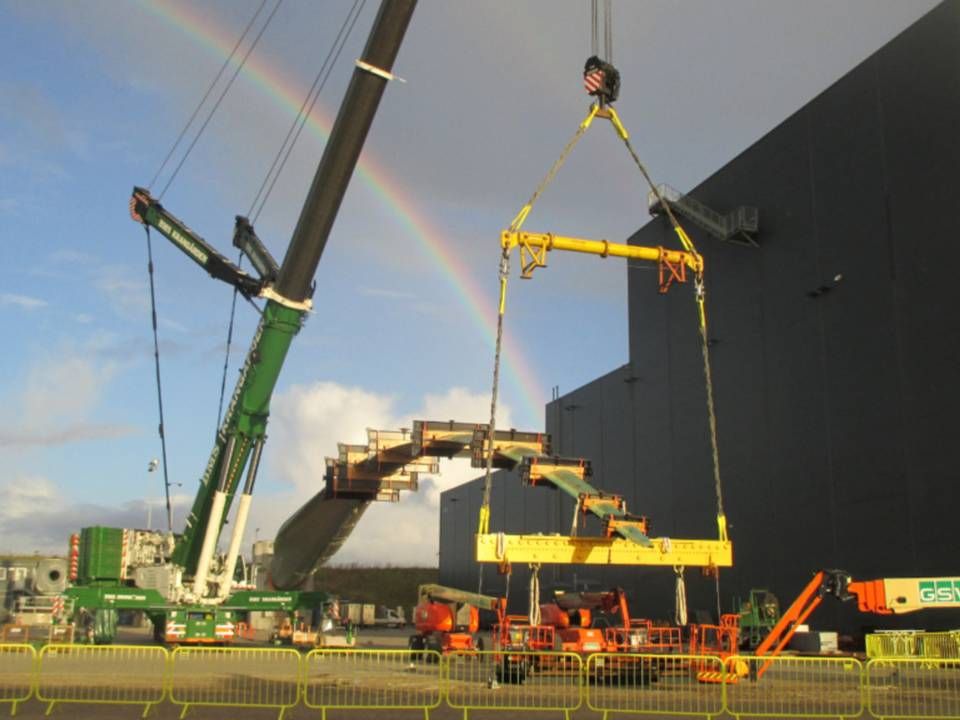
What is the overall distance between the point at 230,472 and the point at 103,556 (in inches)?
236

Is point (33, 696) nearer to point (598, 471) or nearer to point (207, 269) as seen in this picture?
point (207, 269)

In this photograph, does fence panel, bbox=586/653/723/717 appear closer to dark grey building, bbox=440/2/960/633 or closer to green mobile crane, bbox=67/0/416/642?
green mobile crane, bbox=67/0/416/642

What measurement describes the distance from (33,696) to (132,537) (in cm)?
1672

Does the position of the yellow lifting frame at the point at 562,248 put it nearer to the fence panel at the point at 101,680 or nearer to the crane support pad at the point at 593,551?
the crane support pad at the point at 593,551

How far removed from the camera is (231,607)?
1252 inches

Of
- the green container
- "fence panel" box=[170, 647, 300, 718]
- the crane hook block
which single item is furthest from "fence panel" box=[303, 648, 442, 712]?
the crane hook block

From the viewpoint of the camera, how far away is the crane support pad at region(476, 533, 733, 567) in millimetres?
21797

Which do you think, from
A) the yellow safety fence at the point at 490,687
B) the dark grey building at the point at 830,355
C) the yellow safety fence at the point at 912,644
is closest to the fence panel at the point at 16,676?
the yellow safety fence at the point at 490,687

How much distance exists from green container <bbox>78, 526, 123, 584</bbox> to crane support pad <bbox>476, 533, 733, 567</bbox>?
54.7ft

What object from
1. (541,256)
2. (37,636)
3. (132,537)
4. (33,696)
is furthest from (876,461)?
(37,636)

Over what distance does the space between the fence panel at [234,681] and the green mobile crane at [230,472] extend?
4.00 meters

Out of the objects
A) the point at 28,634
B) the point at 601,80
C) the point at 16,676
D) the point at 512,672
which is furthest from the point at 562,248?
the point at 28,634

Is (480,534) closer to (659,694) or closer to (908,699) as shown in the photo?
(659,694)

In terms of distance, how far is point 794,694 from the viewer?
63.6 ft
